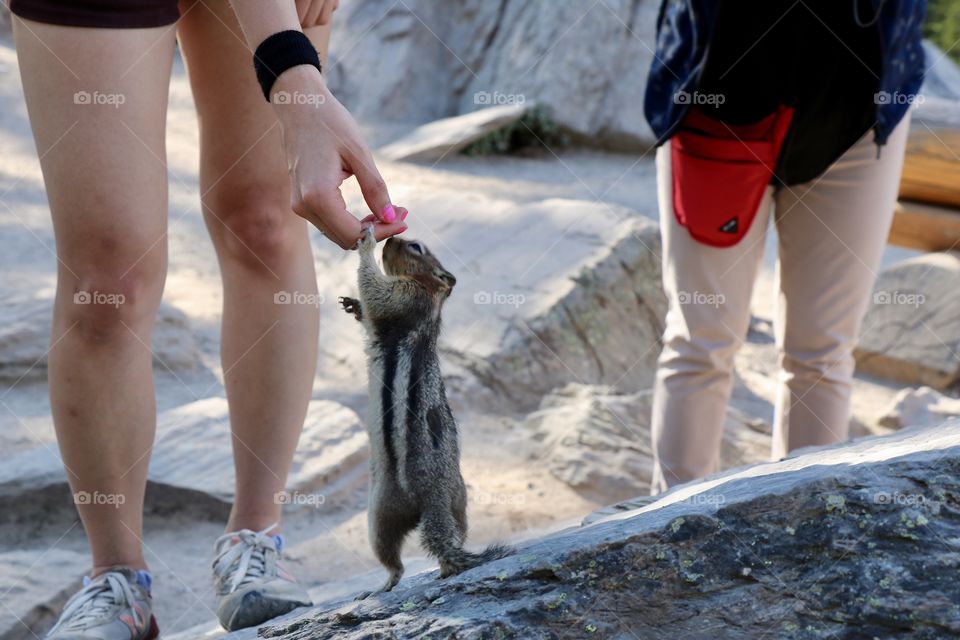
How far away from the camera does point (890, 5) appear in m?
3.13

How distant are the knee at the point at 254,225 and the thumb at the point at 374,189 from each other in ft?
1.98

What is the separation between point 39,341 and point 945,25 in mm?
12286

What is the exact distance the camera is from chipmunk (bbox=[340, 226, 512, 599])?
221cm

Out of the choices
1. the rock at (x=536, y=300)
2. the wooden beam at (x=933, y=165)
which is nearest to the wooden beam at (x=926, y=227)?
the wooden beam at (x=933, y=165)

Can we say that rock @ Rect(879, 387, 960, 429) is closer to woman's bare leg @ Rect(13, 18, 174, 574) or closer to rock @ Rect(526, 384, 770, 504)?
rock @ Rect(526, 384, 770, 504)

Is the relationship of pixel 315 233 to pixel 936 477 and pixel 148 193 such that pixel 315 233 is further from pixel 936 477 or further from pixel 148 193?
pixel 936 477

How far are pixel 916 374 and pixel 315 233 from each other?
4194mm

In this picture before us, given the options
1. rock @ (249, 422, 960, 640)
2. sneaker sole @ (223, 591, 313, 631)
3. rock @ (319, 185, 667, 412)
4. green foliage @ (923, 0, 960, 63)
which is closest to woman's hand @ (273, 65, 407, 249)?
rock @ (249, 422, 960, 640)

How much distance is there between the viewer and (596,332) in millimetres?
5934

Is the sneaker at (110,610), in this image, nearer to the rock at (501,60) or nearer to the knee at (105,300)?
Answer: the knee at (105,300)

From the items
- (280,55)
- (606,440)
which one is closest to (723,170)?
(280,55)

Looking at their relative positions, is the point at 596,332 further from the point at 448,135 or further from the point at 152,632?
the point at 448,135

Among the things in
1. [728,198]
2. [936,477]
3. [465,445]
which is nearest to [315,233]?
[465,445]

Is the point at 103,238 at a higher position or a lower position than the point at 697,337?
higher
